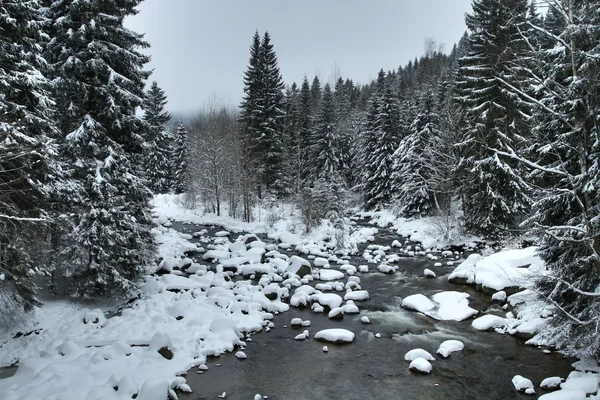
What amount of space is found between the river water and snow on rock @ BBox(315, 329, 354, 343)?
21cm

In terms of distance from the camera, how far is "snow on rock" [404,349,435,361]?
9672 millimetres

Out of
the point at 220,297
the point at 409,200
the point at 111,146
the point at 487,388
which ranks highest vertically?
the point at 111,146

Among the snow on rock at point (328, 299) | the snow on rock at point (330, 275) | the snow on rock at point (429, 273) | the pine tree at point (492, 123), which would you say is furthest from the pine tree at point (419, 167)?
the snow on rock at point (328, 299)

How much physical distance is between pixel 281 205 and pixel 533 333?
24.7 m

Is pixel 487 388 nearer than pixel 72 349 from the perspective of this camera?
Yes

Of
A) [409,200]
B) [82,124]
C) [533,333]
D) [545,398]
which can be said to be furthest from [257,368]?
[409,200]

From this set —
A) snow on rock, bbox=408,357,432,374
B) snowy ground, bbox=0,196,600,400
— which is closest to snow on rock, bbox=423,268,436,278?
snowy ground, bbox=0,196,600,400

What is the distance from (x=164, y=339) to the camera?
383 inches

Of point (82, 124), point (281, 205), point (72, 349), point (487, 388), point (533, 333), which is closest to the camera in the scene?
point (487, 388)

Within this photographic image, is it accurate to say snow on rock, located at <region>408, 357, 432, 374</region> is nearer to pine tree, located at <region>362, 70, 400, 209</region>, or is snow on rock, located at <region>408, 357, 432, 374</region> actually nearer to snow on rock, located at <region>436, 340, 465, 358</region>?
snow on rock, located at <region>436, 340, 465, 358</region>

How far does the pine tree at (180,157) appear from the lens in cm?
4559

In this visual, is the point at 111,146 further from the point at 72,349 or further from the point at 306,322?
the point at 306,322

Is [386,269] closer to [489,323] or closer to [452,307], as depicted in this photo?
[452,307]

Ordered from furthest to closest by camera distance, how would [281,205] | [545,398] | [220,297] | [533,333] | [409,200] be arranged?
[281,205] < [409,200] < [220,297] < [533,333] < [545,398]
